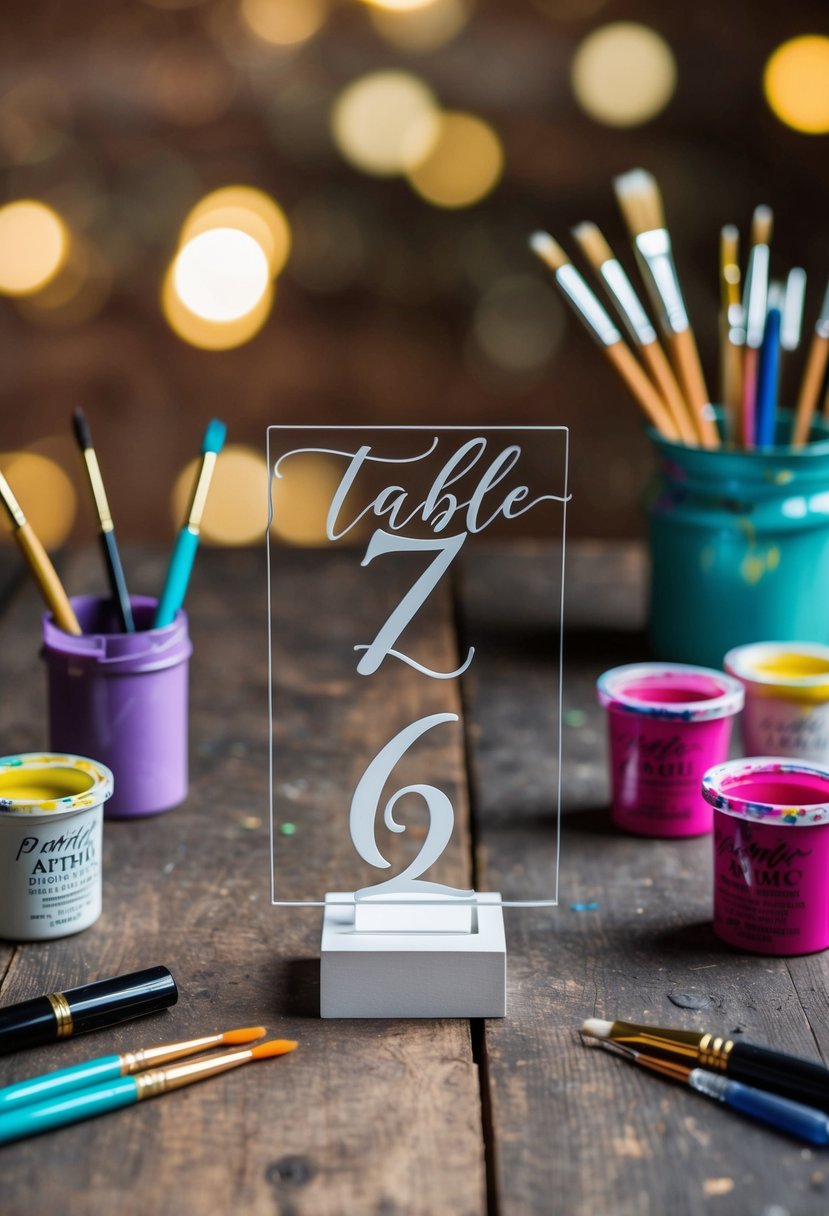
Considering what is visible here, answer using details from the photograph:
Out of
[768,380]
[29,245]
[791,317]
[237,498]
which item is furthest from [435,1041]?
[29,245]

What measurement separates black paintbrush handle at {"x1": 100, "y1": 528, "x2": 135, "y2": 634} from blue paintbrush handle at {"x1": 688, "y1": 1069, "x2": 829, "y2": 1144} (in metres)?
0.42

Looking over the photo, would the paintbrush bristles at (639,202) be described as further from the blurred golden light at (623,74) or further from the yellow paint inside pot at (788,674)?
the blurred golden light at (623,74)

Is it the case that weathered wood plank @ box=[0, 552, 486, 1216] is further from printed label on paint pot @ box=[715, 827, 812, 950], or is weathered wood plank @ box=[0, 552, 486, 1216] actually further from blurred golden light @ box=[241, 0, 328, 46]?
blurred golden light @ box=[241, 0, 328, 46]

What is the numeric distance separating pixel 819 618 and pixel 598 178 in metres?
0.78

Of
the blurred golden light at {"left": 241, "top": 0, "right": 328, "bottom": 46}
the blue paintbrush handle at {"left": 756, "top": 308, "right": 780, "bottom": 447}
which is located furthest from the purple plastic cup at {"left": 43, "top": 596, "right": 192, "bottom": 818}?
the blurred golden light at {"left": 241, "top": 0, "right": 328, "bottom": 46}

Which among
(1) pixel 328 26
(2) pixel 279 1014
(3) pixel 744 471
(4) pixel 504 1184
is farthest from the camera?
(1) pixel 328 26

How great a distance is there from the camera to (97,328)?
1687mm

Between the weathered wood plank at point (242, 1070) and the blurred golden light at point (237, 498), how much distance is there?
818 millimetres

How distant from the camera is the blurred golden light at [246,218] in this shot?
165 cm

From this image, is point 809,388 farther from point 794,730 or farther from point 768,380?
point 794,730

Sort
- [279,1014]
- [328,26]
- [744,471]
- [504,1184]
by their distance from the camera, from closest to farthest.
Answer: [504,1184], [279,1014], [744,471], [328,26]

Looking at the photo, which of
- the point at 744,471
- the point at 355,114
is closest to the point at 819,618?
the point at 744,471

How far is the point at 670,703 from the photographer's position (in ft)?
2.74

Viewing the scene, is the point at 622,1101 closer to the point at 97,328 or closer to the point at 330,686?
the point at 330,686
